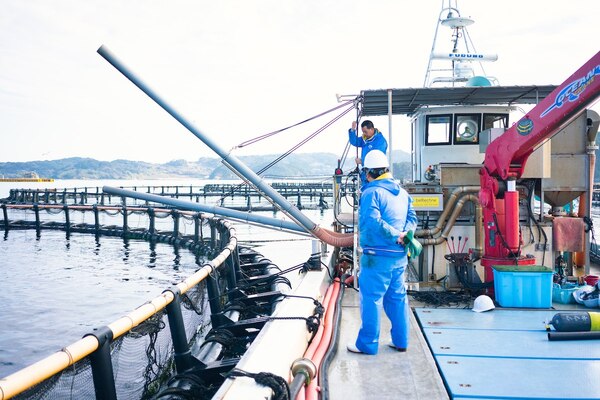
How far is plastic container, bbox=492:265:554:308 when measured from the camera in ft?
22.7

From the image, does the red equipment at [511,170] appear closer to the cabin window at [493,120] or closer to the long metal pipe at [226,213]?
the cabin window at [493,120]

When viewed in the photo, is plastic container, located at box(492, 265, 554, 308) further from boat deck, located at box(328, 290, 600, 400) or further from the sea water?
the sea water

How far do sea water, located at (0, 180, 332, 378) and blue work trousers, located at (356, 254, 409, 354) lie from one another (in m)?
7.42

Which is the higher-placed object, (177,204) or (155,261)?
(177,204)

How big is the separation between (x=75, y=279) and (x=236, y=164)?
1335 centimetres

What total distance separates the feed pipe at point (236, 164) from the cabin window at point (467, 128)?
3.90 meters

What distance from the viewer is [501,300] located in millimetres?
7047

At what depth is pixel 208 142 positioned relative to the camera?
7.27 metres

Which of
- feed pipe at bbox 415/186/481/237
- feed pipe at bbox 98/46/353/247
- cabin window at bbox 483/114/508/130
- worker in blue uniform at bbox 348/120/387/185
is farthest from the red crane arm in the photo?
cabin window at bbox 483/114/508/130

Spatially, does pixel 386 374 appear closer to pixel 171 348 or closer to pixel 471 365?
pixel 471 365

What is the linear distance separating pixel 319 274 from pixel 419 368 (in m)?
2.95

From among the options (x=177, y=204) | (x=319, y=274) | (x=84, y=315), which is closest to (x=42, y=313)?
(x=84, y=315)

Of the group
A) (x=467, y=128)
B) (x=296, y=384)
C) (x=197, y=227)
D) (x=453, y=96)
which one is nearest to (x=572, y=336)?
(x=296, y=384)

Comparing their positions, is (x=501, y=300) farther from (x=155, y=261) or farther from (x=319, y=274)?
(x=155, y=261)
